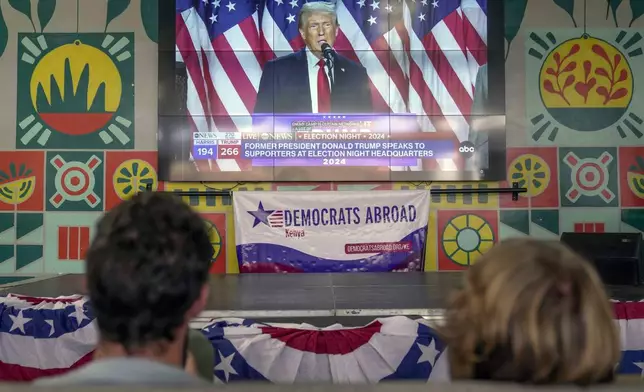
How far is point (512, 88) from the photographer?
15.5 ft

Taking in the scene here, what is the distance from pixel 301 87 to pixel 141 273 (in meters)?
4.01

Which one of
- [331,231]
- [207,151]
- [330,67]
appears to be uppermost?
[330,67]

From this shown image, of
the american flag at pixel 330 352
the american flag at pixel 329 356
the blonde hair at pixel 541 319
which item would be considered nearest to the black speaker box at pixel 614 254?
the american flag at pixel 330 352

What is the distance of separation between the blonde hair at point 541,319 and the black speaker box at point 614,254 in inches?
128

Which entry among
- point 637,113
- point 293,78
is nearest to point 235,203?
point 293,78

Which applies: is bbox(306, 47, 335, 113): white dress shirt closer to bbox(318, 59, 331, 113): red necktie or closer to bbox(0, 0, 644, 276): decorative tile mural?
bbox(318, 59, 331, 113): red necktie

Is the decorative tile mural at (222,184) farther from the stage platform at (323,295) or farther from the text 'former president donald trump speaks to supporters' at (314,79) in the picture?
the stage platform at (323,295)

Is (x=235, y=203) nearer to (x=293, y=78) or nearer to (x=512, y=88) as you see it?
(x=293, y=78)

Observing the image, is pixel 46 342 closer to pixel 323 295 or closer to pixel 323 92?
pixel 323 295

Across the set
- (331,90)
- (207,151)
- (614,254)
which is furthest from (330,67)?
(614,254)

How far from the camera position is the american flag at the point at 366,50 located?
4527mm

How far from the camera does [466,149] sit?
450 cm

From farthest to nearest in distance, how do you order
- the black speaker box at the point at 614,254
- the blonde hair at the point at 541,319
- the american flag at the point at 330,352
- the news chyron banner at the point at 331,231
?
the news chyron banner at the point at 331,231 → the black speaker box at the point at 614,254 → the american flag at the point at 330,352 → the blonde hair at the point at 541,319

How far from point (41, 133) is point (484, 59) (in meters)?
3.79
